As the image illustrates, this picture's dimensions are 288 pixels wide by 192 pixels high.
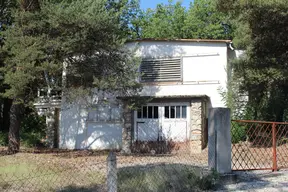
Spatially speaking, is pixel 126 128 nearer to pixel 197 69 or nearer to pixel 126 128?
pixel 126 128

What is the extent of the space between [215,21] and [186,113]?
19.3 m

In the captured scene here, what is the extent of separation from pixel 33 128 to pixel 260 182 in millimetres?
16518

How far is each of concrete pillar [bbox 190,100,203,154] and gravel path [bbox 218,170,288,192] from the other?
19.7 feet

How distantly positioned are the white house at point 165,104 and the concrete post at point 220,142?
24.4 feet

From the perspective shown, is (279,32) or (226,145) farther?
(279,32)

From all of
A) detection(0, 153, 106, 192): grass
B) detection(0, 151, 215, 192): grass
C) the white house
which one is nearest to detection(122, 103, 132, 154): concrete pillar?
the white house

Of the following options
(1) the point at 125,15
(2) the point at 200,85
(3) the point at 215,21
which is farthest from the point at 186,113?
(3) the point at 215,21

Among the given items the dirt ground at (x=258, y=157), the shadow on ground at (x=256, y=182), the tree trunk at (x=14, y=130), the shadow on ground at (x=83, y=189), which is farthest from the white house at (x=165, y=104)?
the shadow on ground at (x=83, y=189)

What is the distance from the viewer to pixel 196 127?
15922 mm

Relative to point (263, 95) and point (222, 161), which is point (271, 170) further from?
point (263, 95)

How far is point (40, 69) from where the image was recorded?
1272 centimetres

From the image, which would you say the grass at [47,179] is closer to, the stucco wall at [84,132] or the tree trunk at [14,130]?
the tree trunk at [14,130]

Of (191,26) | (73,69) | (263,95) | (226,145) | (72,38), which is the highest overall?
(191,26)

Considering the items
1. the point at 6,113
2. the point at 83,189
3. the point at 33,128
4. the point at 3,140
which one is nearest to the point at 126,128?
the point at 3,140
